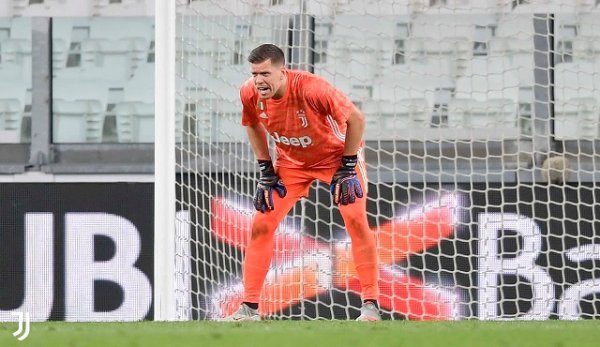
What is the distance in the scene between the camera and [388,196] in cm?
617

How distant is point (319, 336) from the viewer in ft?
10.9

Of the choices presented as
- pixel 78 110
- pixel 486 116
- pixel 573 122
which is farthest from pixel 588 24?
pixel 78 110

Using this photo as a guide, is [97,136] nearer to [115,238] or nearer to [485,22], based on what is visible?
[115,238]

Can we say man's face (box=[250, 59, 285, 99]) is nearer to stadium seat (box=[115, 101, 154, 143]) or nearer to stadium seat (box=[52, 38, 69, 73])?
stadium seat (box=[115, 101, 154, 143])

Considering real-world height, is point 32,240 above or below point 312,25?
below

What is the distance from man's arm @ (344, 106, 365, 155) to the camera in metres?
4.54

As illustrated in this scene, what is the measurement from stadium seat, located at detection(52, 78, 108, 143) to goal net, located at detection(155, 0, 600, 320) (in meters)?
0.83

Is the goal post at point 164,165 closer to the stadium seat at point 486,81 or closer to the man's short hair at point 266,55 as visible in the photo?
the man's short hair at point 266,55

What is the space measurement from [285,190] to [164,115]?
661mm

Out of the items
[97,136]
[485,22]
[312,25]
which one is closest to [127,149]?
[97,136]

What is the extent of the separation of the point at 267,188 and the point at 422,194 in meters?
1.58

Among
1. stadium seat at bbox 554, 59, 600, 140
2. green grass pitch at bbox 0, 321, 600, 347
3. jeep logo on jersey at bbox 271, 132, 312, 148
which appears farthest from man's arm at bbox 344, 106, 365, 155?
stadium seat at bbox 554, 59, 600, 140

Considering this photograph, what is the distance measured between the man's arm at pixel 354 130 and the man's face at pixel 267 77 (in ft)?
0.98

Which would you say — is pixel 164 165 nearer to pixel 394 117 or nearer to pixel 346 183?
pixel 346 183
